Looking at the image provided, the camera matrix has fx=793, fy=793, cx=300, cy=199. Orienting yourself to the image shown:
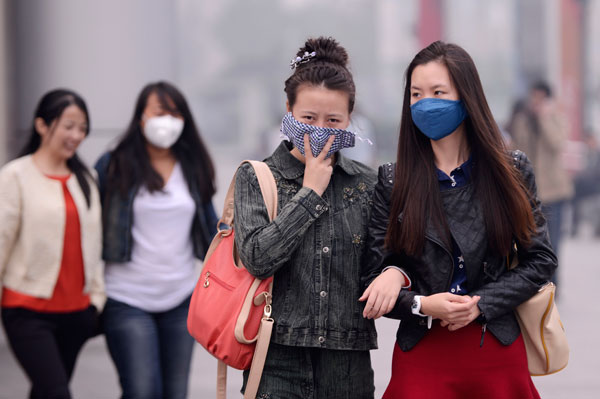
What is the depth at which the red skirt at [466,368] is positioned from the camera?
2.48 meters

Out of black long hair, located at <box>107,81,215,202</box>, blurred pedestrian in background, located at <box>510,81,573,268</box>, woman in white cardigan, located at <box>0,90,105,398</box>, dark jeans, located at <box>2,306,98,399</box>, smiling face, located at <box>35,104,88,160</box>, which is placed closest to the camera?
dark jeans, located at <box>2,306,98,399</box>

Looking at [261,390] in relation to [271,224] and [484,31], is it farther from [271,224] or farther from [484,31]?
[484,31]

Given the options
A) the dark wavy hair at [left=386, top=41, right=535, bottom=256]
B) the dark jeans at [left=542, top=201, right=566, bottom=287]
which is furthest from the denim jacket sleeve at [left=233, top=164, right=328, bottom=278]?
the dark jeans at [left=542, top=201, right=566, bottom=287]

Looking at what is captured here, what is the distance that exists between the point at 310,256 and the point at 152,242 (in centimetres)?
154

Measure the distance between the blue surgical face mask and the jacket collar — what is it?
1.06 feet

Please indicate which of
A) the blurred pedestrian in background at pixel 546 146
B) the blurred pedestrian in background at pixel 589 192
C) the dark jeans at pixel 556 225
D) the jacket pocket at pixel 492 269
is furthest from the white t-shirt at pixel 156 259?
the blurred pedestrian in background at pixel 589 192

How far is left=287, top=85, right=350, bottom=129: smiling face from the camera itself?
2.65 meters

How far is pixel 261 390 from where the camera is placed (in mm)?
2637

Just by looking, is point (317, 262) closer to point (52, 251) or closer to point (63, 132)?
point (52, 251)

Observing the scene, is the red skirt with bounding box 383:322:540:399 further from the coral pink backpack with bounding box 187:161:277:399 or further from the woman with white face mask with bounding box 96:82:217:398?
the woman with white face mask with bounding box 96:82:217:398

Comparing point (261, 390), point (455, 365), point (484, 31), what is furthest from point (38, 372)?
point (484, 31)

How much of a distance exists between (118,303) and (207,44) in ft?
27.4

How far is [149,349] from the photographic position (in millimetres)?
3846

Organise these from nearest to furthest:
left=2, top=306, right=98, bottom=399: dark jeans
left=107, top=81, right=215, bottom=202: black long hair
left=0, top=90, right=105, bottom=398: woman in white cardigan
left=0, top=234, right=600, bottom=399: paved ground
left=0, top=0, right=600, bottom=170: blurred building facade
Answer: left=2, top=306, right=98, bottom=399: dark jeans < left=0, top=90, right=105, bottom=398: woman in white cardigan < left=107, top=81, right=215, bottom=202: black long hair < left=0, top=234, right=600, bottom=399: paved ground < left=0, top=0, right=600, bottom=170: blurred building facade
